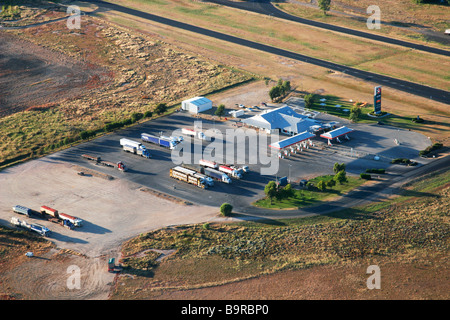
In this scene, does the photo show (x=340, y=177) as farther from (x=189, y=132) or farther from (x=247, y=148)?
(x=189, y=132)

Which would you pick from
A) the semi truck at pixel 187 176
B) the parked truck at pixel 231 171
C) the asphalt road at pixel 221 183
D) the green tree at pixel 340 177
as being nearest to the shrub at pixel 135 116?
the asphalt road at pixel 221 183

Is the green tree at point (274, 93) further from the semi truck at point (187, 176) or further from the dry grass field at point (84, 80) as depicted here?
the semi truck at point (187, 176)

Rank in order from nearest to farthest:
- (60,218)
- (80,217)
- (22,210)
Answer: (60,218)
(80,217)
(22,210)

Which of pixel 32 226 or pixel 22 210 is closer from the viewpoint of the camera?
pixel 32 226

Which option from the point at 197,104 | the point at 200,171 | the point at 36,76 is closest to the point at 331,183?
the point at 200,171

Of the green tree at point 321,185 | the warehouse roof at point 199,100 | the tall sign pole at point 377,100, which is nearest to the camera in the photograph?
the green tree at point 321,185
